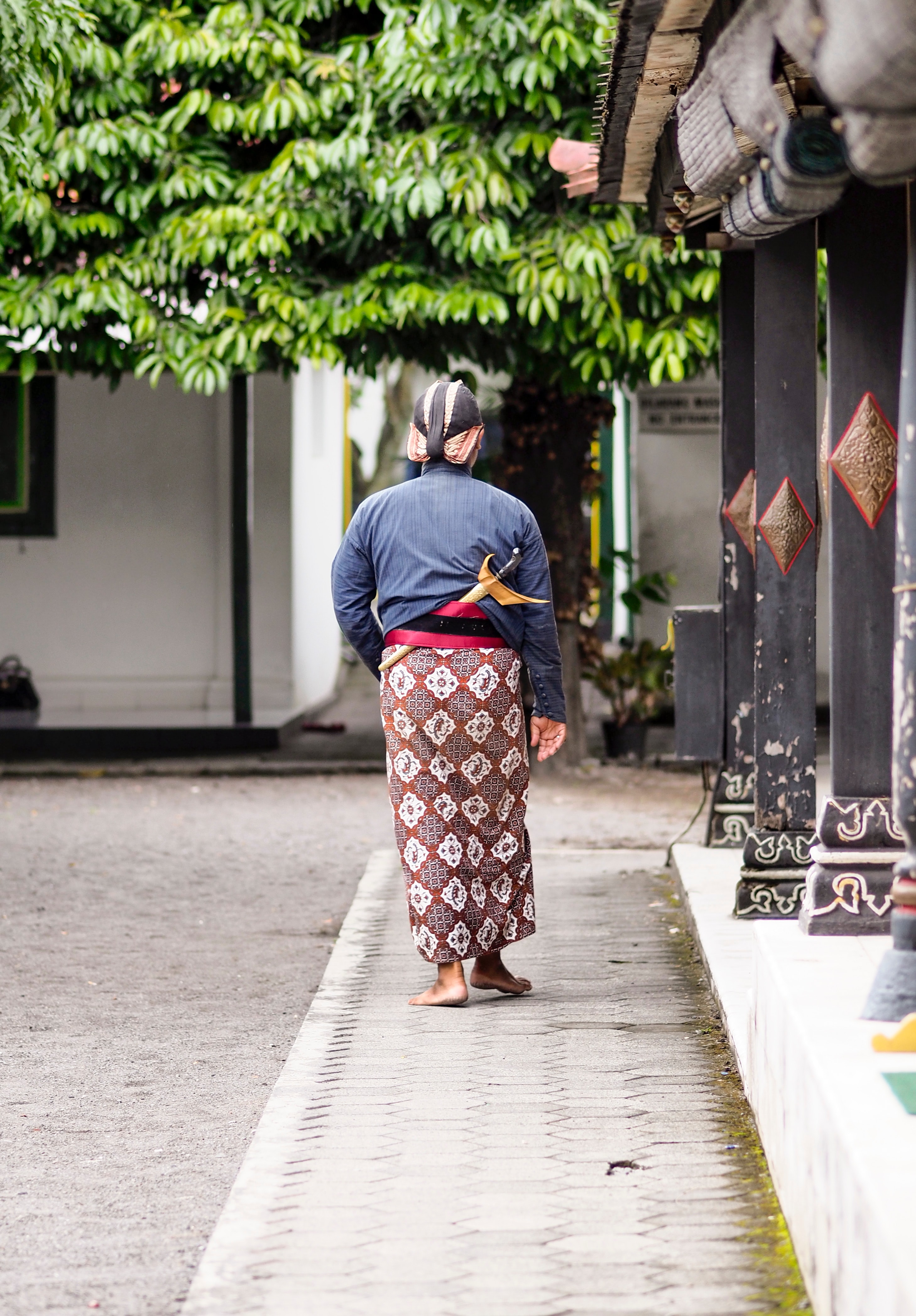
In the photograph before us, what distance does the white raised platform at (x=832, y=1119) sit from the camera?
2.43 m

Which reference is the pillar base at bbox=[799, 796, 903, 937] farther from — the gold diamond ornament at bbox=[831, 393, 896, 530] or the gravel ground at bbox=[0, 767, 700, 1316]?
the gravel ground at bbox=[0, 767, 700, 1316]

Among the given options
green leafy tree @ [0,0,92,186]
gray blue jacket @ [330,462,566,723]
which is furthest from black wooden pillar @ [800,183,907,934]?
green leafy tree @ [0,0,92,186]

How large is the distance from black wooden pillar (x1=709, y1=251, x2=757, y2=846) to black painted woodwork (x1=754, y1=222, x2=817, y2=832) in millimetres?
1140

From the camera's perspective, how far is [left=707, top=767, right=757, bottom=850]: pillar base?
7414mm

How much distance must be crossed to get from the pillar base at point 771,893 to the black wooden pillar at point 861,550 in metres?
1.60

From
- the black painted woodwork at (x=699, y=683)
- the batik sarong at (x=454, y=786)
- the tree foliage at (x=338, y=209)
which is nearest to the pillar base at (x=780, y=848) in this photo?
the batik sarong at (x=454, y=786)

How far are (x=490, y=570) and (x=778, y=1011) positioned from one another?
208cm

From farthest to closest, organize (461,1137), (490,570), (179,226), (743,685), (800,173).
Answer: (179,226) < (743,685) < (490,570) < (461,1137) < (800,173)

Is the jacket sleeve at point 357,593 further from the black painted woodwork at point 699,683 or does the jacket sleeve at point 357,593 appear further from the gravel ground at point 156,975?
the black painted woodwork at point 699,683

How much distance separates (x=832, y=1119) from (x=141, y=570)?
12.3 meters

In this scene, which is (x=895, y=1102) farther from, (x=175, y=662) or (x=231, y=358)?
(x=175, y=662)

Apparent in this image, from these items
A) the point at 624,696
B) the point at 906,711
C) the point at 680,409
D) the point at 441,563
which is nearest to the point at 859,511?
the point at 906,711

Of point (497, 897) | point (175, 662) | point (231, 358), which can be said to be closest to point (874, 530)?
point (497, 897)

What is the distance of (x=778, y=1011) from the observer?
140 inches
